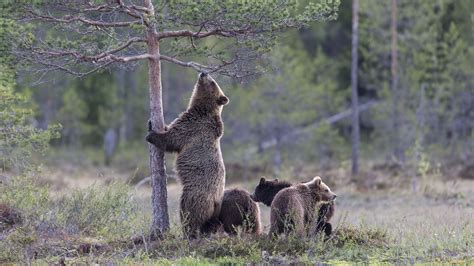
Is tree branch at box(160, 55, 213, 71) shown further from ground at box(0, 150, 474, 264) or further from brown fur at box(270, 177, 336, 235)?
ground at box(0, 150, 474, 264)

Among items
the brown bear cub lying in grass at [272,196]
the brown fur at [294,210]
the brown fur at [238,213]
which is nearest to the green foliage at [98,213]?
the brown fur at [238,213]

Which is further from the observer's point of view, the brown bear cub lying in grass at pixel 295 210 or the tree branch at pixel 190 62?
the tree branch at pixel 190 62

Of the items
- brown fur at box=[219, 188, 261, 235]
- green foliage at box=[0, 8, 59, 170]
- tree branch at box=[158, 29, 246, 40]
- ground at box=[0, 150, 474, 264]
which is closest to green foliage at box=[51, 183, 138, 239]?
ground at box=[0, 150, 474, 264]

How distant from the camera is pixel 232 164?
37500 millimetres

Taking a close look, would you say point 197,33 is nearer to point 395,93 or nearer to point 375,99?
point 395,93

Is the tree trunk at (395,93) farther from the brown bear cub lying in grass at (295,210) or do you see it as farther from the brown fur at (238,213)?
the brown fur at (238,213)

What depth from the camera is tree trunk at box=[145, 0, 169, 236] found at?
13758mm

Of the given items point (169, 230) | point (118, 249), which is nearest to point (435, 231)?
point (169, 230)

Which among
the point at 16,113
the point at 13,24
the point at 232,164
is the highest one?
the point at 13,24

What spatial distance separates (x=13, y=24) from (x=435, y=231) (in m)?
7.83

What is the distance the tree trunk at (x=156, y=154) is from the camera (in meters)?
13.8

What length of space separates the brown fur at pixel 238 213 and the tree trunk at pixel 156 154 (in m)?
1.00

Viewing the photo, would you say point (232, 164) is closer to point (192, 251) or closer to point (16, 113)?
point (16, 113)

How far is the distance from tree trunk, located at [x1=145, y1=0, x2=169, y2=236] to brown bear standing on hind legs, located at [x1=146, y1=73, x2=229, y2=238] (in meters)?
0.26
